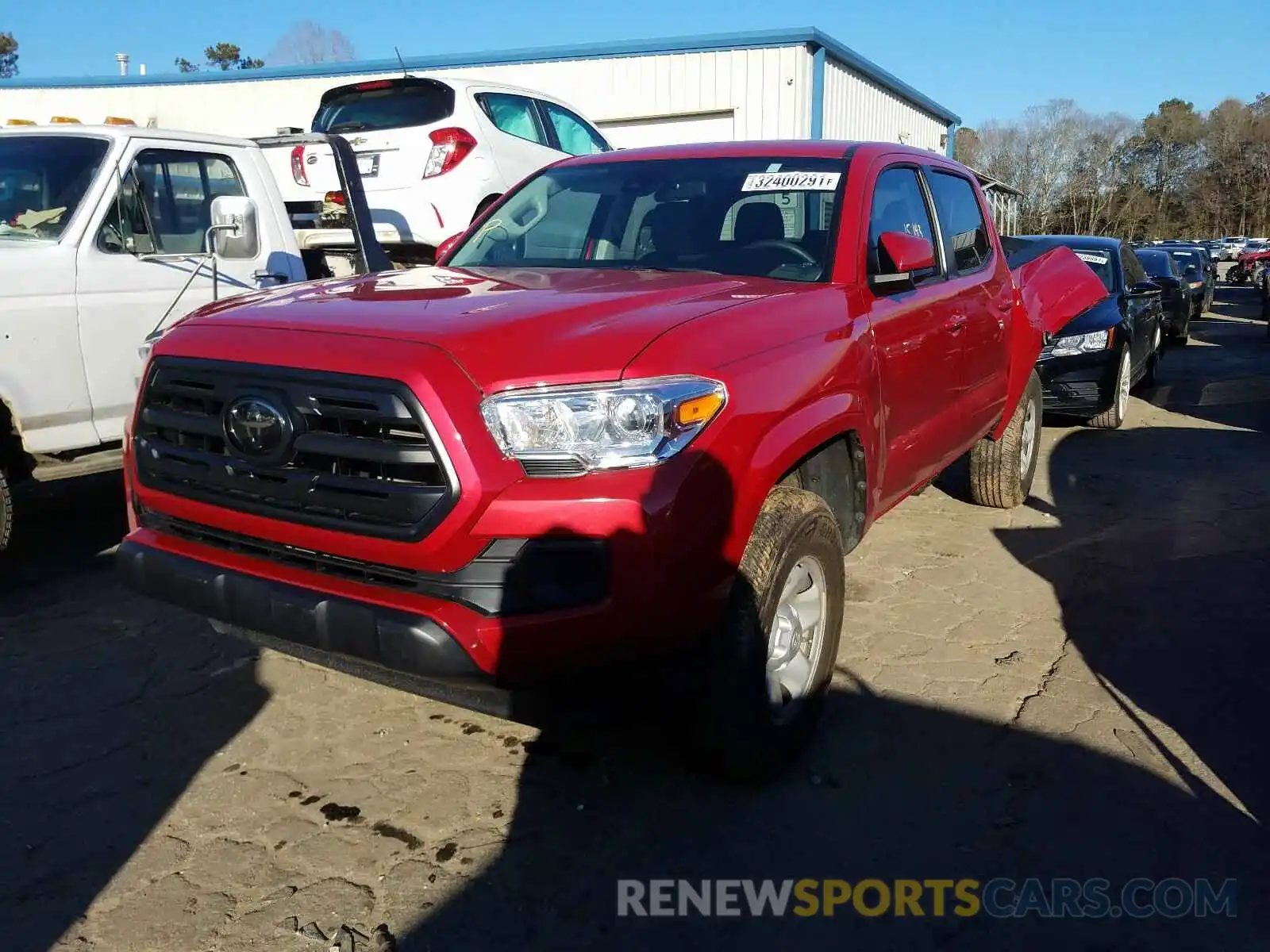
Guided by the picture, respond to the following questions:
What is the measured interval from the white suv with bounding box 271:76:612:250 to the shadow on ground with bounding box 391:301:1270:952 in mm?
5170

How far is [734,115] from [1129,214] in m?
63.2

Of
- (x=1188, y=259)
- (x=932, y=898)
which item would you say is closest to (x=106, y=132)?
(x=932, y=898)

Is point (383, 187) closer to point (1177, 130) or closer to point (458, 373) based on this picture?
point (458, 373)

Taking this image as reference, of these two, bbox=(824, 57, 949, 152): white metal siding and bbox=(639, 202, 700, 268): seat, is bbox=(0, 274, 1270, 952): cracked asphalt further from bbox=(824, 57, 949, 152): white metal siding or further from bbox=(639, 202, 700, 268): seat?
bbox=(824, 57, 949, 152): white metal siding

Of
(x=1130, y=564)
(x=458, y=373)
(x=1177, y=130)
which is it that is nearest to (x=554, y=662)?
(x=458, y=373)

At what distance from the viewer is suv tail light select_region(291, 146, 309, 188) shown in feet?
25.2

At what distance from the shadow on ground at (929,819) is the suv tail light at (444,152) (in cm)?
535

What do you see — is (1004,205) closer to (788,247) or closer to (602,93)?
(602,93)

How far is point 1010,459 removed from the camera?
618cm

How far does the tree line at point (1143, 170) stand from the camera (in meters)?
67.2

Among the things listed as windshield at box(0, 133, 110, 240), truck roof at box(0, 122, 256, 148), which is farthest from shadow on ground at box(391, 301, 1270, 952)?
truck roof at box(0, 122, 256, 148)

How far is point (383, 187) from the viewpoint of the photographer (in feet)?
25.6

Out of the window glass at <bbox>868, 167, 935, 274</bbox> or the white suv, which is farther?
the white suv

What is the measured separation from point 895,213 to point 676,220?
0.93m
